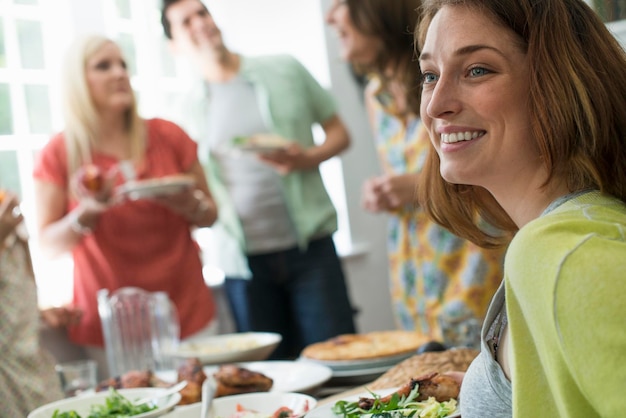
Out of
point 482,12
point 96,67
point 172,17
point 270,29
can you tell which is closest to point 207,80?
point 172,17

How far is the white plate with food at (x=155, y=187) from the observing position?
8.37 feet

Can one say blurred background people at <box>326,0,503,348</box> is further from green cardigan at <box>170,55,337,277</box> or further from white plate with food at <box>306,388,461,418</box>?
white plate with food at <box>306,388,461,418</box>

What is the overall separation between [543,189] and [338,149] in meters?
2.26

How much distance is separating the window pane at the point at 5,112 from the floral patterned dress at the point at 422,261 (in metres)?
1.64

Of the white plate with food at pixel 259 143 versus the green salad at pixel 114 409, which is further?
the white plate with food at pixel 259 143

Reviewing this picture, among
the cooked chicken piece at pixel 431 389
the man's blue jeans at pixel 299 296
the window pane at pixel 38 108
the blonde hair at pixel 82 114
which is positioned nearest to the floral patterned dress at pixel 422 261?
the man's blue jeans at pixel 299 296

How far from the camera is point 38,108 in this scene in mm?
3602

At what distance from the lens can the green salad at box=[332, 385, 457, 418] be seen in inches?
47.7

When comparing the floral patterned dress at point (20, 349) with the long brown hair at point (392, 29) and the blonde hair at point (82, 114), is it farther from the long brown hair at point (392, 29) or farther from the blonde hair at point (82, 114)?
the long brown hair at point (392, 29)

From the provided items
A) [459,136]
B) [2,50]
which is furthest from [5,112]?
[459,136]

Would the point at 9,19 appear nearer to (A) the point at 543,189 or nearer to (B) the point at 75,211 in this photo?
(B) the point at 75,211

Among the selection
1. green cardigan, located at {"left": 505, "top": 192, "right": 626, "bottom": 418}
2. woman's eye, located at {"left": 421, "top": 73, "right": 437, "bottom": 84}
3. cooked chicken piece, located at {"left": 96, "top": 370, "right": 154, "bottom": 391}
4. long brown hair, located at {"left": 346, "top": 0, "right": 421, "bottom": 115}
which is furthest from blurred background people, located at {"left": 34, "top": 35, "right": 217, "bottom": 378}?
green cardigan, located at {"left": 505, "top": 192, "right": 626, "bottom": 418}

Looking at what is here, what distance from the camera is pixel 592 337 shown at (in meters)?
0.77

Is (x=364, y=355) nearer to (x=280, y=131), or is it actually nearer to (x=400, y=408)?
(x=400, y=408)
